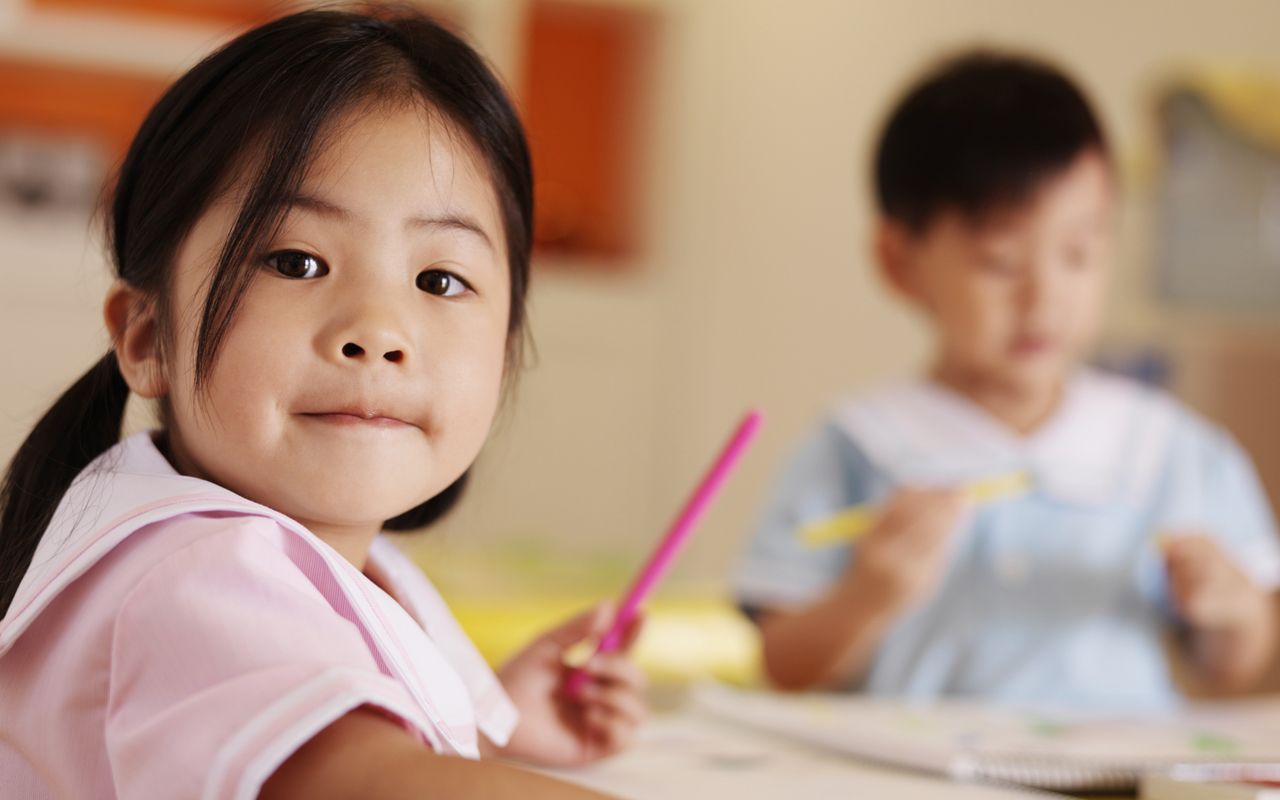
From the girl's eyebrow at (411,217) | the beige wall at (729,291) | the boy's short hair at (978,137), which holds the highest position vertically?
the boy's short hair at (978,137)

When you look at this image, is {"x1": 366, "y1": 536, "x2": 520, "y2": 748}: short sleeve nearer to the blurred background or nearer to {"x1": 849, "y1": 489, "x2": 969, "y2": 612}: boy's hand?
{"x1": 849, "y1": 489, "x2": 969, "y2": 612}: boy's hand

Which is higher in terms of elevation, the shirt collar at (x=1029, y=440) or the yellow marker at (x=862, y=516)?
the shirt collar at (x=1029, y=440)

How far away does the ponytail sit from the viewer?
551 millimetres

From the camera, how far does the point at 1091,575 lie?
111cm

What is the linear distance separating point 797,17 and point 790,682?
2.12 metres

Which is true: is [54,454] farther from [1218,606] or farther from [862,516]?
[1218,606]

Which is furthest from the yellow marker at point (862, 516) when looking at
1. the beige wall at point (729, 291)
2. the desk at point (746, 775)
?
the beige wall at point (729, 291)

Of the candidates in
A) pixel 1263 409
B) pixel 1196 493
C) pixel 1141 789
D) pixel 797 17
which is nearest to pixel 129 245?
pixel 1141 789

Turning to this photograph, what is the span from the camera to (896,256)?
1195 mm

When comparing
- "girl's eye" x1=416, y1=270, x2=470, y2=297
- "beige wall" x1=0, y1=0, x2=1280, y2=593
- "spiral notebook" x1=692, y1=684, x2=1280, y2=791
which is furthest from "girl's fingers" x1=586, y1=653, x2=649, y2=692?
"beige wall" x1=0, y1=0, x2=1280, y2=593

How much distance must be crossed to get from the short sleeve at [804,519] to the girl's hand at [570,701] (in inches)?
16.1

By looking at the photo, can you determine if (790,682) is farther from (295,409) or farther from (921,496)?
(295,409)

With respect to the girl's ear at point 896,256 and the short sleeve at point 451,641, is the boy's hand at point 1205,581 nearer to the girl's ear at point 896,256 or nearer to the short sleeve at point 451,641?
the girl's ear at point 896,256

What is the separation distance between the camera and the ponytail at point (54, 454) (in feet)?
1.81
